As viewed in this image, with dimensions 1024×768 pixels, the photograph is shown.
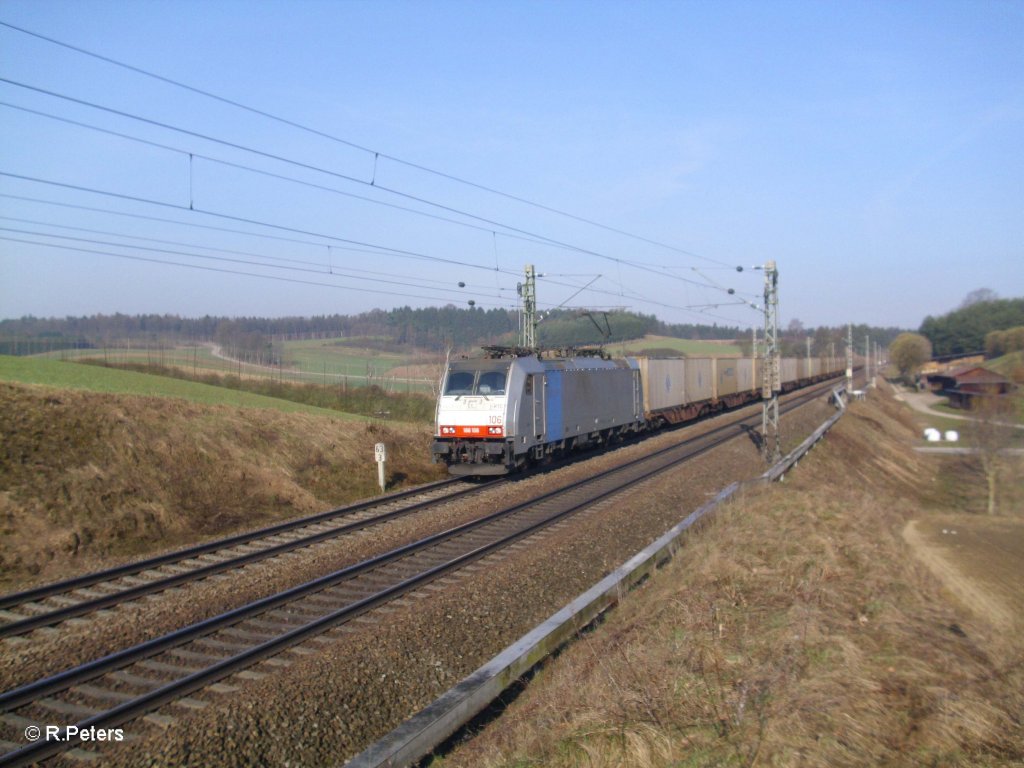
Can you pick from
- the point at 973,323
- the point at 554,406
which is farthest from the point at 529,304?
the point at 973,323

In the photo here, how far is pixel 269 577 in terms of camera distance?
32.6 ft

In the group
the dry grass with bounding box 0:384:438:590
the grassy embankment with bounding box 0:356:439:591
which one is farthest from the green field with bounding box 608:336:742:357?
the dry grass with bounding box 0:384:438:590

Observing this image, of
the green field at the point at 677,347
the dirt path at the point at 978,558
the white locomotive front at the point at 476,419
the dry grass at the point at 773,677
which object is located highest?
the green field at the point at 677,347

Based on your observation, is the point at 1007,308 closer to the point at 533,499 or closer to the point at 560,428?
the point at 560,428

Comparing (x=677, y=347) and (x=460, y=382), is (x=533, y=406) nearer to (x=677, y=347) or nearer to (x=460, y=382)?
(x=460, y=382)

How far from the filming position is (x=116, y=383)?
23.0m

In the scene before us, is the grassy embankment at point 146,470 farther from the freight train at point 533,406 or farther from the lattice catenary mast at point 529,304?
the lattice catenary mast at point 529,304

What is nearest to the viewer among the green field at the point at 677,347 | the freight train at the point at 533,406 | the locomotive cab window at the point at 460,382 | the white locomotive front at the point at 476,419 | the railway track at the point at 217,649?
the railway track at the point at 217,649

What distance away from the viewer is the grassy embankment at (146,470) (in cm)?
1202

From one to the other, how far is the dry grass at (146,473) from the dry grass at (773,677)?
815 centimetres

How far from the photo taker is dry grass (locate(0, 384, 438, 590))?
12.0m

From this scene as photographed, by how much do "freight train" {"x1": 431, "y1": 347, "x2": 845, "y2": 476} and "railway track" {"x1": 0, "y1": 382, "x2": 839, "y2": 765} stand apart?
4.80 meters

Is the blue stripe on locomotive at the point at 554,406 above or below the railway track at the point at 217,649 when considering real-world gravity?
above

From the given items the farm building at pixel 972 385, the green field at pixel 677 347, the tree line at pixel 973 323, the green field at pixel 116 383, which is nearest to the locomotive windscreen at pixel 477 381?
the green field at pixel 116 383
